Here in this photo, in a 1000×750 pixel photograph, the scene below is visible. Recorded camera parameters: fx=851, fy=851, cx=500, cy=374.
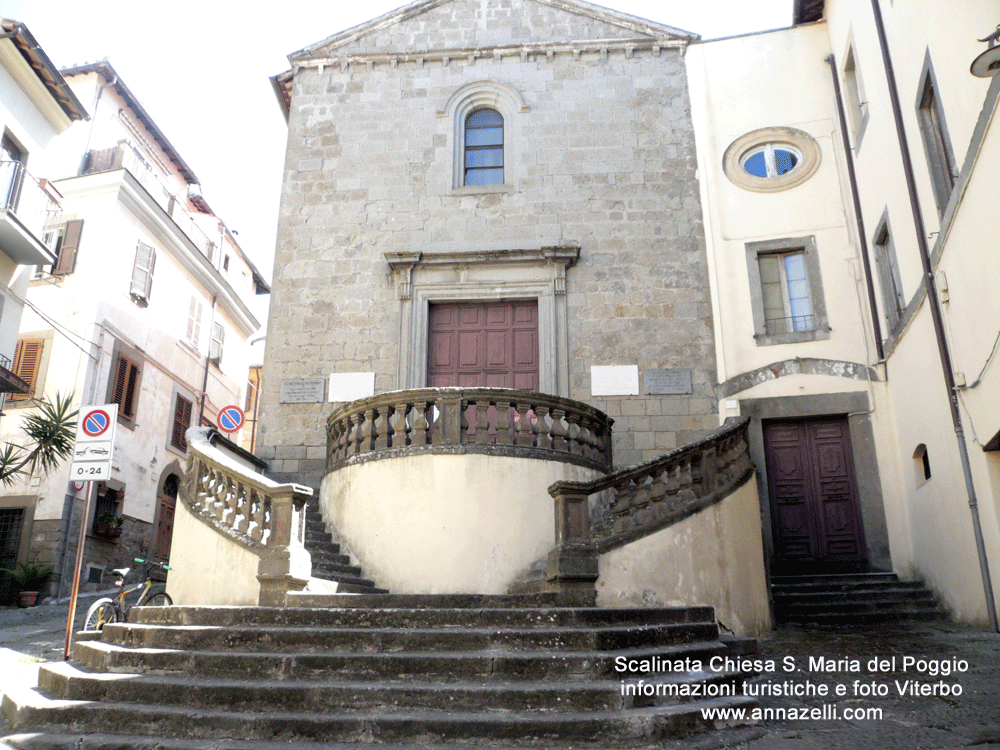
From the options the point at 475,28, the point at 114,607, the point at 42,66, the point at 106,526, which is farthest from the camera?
the point at 106,526

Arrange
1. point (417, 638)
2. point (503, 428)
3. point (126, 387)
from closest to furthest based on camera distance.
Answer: point (417, 638) < point (503, 428) < point (126, 387)

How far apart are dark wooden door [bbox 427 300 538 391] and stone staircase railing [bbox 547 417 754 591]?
3238 millimetres

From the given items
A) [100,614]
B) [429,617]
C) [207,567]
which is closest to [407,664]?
[429,617]

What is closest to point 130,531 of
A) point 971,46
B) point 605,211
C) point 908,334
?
point 605,211

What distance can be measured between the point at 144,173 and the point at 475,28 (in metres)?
9.92

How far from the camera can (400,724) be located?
16.8 feet

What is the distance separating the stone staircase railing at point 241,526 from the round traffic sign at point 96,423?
53.6 inches

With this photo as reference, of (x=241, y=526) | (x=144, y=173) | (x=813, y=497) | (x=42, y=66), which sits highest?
(x=144, y=173)

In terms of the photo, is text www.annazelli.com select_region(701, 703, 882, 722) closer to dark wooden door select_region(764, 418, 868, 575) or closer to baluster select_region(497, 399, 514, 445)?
baluster select_region(497, 399, 514, 445)

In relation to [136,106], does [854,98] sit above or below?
below

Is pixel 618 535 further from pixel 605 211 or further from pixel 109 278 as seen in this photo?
pixel 109 278

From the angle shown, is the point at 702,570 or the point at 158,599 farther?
the point at 158,599

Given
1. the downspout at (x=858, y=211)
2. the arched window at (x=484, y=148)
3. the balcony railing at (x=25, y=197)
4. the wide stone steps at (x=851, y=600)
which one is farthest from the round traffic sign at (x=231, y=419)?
the downspout at (x=858, y=211)

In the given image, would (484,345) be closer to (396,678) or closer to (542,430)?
(542,430)
